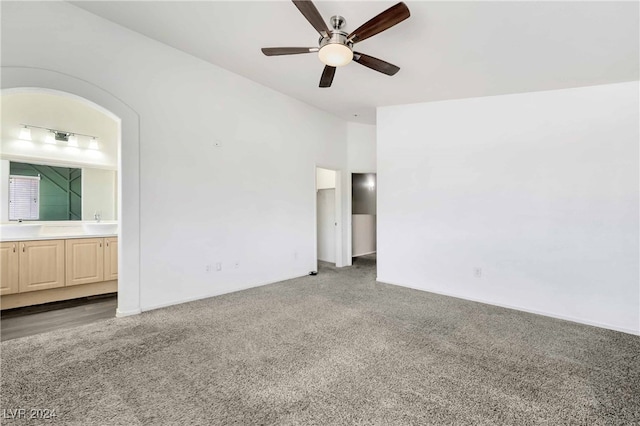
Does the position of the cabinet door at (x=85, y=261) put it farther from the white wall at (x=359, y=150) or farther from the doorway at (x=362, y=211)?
the doorway at (x=362, y=211)

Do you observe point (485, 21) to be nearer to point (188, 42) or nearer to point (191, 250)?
point (188, 42)

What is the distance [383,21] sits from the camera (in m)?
2.13

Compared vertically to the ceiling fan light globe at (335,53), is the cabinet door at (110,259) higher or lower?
lower

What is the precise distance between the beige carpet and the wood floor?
336 millimetres

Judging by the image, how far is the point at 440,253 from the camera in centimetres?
422

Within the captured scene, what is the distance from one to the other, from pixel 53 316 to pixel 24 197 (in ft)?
6.15

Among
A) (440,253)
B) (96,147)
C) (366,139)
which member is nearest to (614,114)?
(440,253)

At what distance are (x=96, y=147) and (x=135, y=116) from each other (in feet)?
6.55

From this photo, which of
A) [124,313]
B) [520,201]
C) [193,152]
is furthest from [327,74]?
[124,313]

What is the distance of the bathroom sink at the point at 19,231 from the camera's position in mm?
3291

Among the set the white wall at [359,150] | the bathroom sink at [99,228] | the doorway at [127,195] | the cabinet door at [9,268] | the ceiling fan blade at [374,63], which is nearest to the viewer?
the ceiling fan blade at [374,63]

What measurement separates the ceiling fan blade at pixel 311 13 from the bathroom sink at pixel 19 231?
4143mm

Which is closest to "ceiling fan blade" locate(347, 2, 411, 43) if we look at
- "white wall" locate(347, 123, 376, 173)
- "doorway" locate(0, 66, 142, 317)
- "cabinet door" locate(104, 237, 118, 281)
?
"doorway" locate(0, 66, 142, 317)

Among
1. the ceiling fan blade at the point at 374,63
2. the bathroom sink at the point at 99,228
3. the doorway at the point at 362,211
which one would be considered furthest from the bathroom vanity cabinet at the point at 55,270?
the doorway at the point at 362,211
